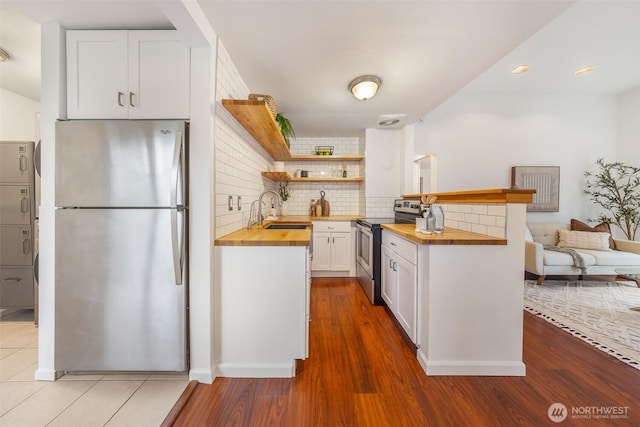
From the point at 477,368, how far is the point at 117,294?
94.1 inches

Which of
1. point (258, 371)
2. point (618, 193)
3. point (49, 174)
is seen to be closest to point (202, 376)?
point (258, 371)

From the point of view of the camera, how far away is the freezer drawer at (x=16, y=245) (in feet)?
7.57

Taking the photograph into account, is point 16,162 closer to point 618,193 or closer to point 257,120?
point 257,120

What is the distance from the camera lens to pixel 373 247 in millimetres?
2760

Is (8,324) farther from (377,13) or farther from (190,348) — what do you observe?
(377,13)

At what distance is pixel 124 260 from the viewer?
151 centimetres

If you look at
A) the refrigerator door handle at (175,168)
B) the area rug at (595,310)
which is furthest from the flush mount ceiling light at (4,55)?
the area rug at (595,310)

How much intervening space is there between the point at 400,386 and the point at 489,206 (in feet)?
4.49

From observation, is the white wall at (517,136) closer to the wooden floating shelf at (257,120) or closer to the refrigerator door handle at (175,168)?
the wooden floating shelf at (257,120)

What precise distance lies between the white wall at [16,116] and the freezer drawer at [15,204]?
0.73m

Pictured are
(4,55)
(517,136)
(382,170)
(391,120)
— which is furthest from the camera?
(517,136)

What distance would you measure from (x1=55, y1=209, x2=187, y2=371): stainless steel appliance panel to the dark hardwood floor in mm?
433

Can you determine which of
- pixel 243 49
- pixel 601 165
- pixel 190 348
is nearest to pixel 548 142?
pixel 601 165

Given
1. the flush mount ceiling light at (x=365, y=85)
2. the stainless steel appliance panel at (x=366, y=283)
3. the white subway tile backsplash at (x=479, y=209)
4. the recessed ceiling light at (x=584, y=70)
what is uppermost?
the recessed ceiling light at (x=584, y=70)
